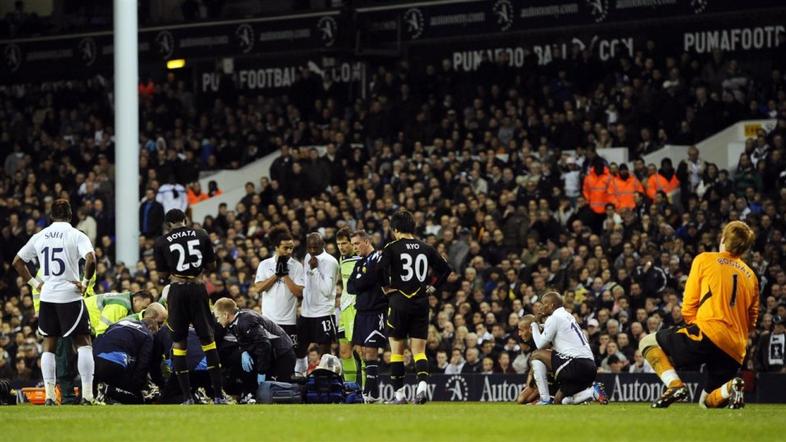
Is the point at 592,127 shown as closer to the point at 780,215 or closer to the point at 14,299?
the point at 780,215

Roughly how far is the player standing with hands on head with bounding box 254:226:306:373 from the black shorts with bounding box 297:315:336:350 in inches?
5.2

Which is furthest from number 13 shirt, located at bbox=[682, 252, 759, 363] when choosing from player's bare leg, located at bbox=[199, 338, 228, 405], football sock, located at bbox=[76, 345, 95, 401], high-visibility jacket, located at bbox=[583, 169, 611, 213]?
high-visibility jacket, located at bbox=[583, 169, 611, 213]

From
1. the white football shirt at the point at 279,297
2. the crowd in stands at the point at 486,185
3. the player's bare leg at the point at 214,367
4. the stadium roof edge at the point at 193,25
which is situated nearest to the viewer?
the player's bare leg at the point at 214,367

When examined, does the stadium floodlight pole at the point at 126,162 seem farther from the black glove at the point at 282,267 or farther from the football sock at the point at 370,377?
the football sock at the point at 370,377

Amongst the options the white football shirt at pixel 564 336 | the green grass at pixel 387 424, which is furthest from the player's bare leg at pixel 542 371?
the green grass at pixel 387 424

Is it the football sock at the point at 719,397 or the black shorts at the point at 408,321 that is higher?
the black shorts at the point at 408,321

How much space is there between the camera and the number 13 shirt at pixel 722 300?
13492 millimetres

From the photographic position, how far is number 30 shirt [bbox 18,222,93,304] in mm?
16328

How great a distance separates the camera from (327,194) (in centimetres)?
3041

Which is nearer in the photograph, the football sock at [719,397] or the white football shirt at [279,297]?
the football sock at [719,397]

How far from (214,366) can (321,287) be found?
2800mm

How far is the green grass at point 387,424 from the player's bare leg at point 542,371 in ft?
9.11

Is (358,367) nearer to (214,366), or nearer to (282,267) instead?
(282,267)

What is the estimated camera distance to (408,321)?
1658 centimetres
